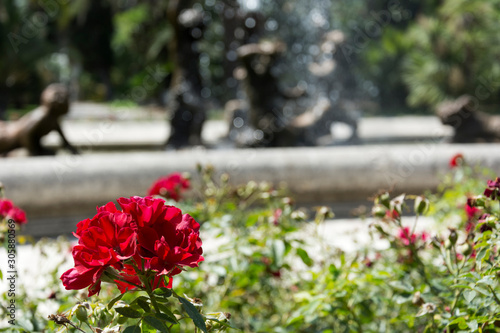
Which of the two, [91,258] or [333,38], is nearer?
[91,258]

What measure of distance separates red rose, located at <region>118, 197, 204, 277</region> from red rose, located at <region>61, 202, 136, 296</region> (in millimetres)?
24

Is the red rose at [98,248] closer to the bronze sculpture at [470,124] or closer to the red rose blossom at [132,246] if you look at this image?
the red rose blossom at [132,246]

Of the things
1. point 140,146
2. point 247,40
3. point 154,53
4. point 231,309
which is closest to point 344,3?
point 154,53

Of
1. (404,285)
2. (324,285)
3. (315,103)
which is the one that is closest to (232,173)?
(324,285)

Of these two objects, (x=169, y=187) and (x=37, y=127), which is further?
(x=37, y=127)

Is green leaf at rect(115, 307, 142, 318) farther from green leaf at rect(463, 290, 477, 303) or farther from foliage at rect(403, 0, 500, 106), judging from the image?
foliage at rect(403, 0, 500, 106)

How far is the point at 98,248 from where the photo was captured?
2.47 feet

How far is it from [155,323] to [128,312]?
0.14 ft

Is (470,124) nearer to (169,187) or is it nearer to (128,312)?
(169,187)

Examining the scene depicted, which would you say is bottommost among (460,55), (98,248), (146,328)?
(146,328)

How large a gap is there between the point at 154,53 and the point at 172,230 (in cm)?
2001

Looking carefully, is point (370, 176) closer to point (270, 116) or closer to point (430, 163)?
point (430, 163)

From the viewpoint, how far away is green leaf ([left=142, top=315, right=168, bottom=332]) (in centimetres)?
78

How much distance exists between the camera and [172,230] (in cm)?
79
